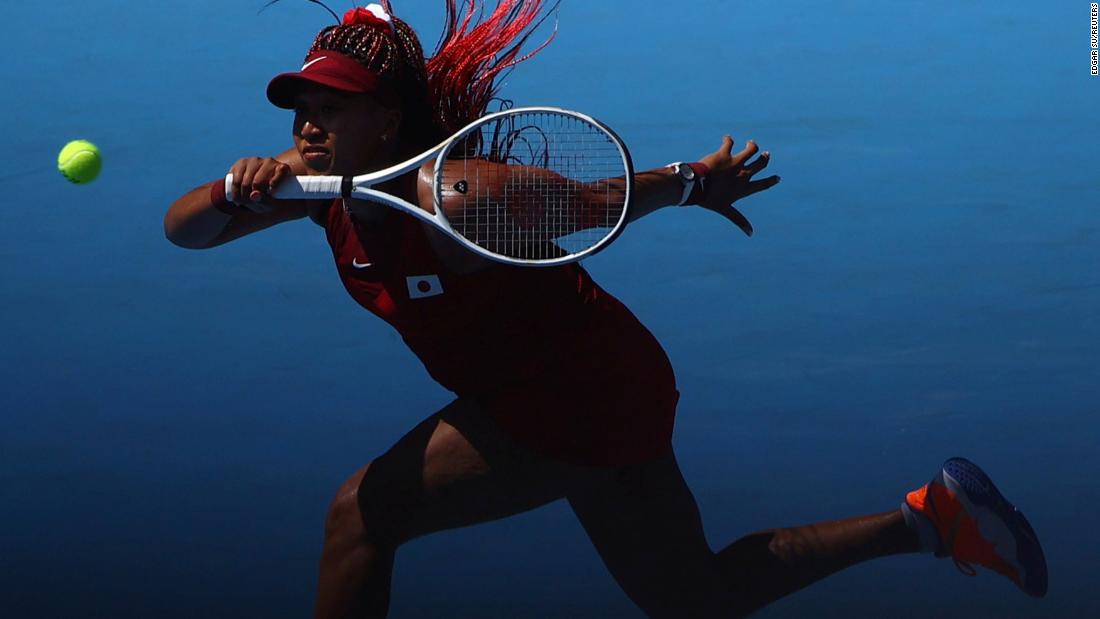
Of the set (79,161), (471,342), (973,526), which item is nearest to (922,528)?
(973,526)

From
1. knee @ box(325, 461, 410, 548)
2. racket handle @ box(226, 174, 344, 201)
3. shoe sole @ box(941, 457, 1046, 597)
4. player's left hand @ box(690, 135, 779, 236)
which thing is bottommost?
shoe sole @ box(941, 457, 1046, 597)

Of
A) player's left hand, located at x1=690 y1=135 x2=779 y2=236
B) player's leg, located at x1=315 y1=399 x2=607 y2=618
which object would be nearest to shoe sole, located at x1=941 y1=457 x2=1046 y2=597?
player's left hand, located at x1=690 y1=135 x2=779 y2=236

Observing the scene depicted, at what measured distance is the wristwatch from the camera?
95.2 inches

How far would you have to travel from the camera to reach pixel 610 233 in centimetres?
219

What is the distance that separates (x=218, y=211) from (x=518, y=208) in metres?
0.45

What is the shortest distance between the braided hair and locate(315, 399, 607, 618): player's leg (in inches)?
18.1

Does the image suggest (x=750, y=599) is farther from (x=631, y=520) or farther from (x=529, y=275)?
(x=529, y=275)

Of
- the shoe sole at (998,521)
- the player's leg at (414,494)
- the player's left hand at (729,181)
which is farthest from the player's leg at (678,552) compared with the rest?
the player's left hand at (729,181)

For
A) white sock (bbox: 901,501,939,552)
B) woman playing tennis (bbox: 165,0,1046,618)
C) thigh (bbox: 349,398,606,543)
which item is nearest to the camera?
woman playing tennis (bbox: 165,0,1046,618)

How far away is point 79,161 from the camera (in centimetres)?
271

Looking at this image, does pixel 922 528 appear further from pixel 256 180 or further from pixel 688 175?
pixel 256 180

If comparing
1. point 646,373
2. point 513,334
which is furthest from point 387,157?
point 646,373

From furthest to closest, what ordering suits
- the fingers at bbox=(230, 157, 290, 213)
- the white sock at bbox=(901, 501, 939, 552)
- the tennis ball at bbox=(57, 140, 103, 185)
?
1. the white sock at bbox=(901, 501, 939, 552)
2. the tennis ball at bbox=(57, 140, 103, 185)
3. the fingers at bbox=(230, 157, 290, 213)

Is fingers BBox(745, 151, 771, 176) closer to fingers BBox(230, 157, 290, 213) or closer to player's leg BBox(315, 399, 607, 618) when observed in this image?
player's leg BBox(315, 399, 607, 618)
